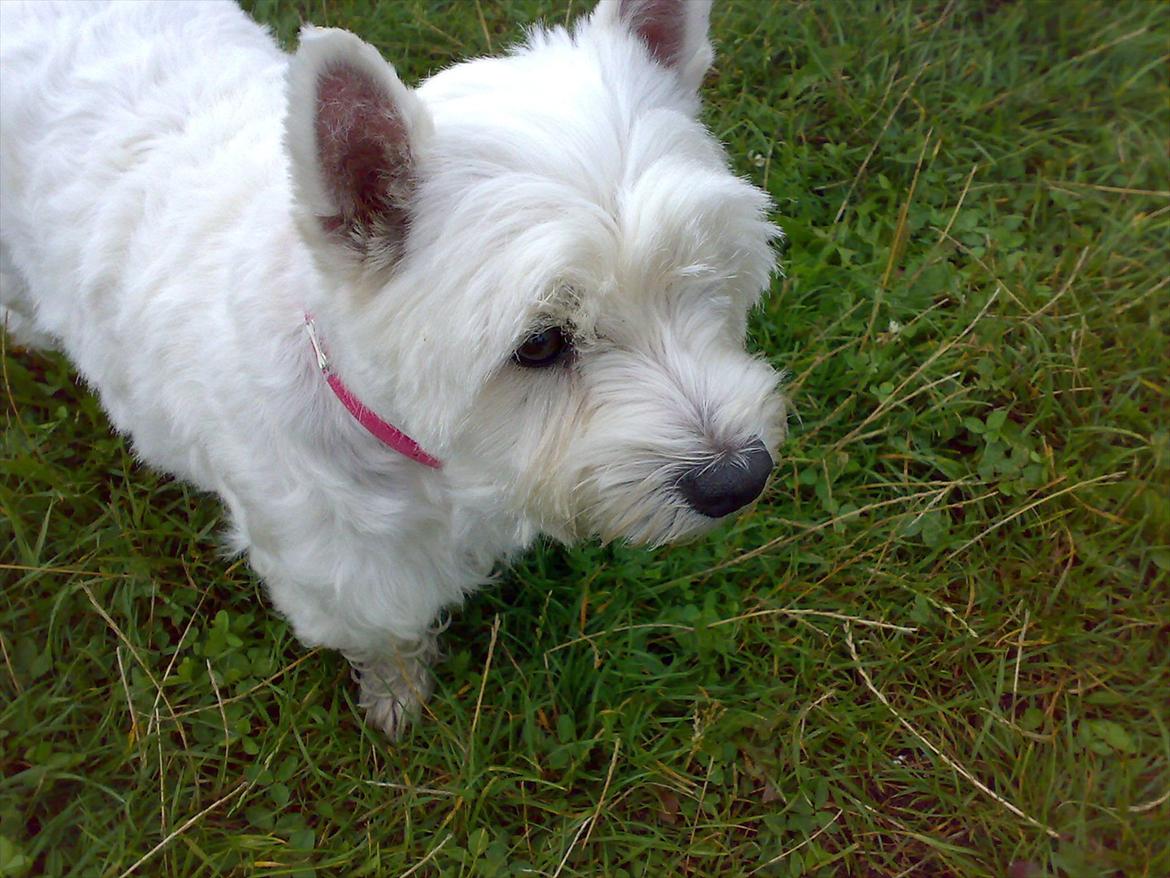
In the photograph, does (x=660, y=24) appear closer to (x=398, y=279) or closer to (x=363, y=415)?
(x=398, y=279)

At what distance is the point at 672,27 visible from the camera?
7.96 feet

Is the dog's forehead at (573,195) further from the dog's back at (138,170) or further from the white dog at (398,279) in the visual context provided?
the dog's back at (138,170)

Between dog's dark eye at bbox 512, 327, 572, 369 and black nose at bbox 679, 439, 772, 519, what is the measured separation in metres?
0.46

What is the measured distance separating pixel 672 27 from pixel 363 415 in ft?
4.69

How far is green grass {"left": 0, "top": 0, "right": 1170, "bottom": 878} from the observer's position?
3.29 meters

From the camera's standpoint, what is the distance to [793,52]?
501 cm

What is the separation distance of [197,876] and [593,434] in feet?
7.95

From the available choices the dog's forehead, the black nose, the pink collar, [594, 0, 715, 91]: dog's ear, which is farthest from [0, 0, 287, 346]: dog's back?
the black nose

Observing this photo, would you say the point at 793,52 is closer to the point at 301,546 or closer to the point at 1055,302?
the point at 1055,302

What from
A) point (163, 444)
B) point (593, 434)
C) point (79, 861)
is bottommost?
point (79, 861)

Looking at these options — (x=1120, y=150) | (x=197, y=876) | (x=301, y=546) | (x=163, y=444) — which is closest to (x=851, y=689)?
(x=301, y=546)

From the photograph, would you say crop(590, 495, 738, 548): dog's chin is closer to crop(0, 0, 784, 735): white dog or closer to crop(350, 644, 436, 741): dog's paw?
crop(0, 0, 784, 735): white dog

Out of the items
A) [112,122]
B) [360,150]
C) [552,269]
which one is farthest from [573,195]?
[112,122]

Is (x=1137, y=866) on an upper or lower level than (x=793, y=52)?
lower
